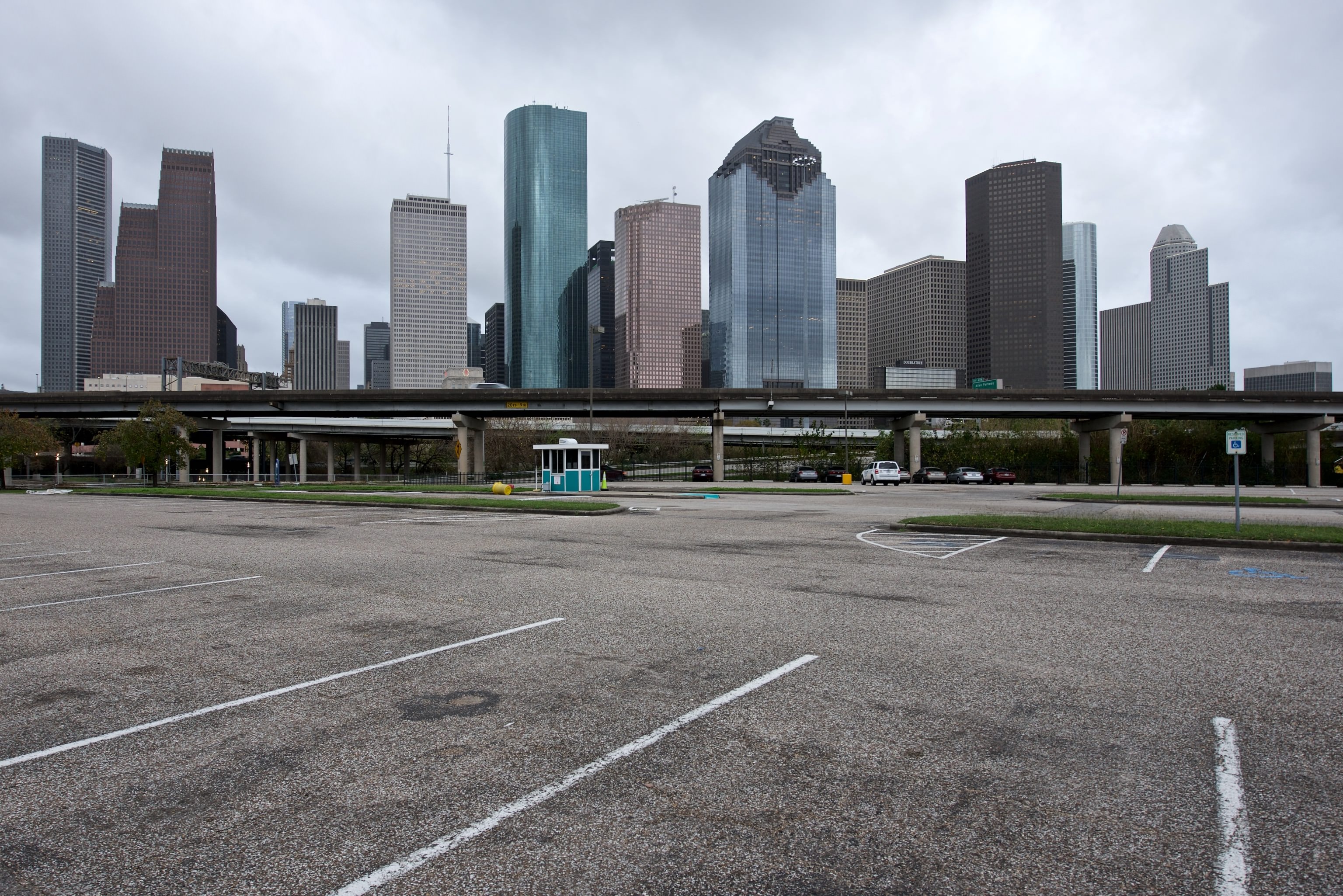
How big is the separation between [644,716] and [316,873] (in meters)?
2.23

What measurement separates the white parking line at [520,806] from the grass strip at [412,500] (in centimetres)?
1957

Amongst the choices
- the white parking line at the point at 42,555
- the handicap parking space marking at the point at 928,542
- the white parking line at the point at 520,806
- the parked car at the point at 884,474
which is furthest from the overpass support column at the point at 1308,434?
the white parking line at the point at 42,555

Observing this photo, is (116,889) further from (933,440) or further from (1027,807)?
(933,440)

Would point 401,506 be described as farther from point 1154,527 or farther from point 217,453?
point 217,453

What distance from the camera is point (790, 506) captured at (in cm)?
2970

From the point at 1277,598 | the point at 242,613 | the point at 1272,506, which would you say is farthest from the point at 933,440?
the point at 242,613

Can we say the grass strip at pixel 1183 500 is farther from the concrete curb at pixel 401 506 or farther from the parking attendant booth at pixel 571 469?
the parking attendant booth at pixel 571 469

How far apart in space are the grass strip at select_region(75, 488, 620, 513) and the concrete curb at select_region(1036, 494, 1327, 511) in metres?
19.3

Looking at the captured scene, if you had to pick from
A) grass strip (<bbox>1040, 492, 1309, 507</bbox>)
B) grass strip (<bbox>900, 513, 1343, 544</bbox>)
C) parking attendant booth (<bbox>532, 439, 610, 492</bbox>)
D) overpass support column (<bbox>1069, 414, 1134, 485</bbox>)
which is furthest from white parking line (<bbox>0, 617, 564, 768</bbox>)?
overpass support column (<bbox>1069, 414, 1134, 485</bbox>)

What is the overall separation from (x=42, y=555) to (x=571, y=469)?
2681 cm

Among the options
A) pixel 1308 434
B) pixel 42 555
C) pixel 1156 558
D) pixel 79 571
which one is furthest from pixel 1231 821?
pixel 1308 434

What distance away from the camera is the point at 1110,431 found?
211 feet

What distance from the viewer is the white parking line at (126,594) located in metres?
8.78

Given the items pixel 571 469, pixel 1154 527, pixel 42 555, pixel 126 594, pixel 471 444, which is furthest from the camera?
pixel 471 444
